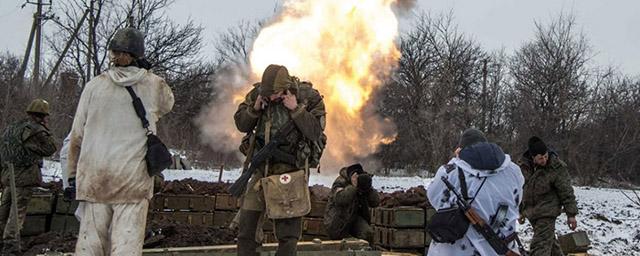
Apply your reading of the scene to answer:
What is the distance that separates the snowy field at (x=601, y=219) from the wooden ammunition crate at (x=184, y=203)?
6437 millimetres

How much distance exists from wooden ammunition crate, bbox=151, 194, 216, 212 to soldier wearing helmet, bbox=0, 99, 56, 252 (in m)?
2.92

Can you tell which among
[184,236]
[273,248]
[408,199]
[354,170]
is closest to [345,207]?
[354,170]

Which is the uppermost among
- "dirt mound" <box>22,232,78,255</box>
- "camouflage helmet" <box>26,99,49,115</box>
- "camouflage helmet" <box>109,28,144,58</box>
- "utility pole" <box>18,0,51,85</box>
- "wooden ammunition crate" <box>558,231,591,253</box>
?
"utility pole" <box>18,0,51,85</box>

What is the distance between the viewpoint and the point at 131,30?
4.60 m

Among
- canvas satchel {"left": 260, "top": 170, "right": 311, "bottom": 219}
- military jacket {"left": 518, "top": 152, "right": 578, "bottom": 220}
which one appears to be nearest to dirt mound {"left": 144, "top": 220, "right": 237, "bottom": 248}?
canvas satchel {"left": 260, "top": 170, "right": 311, "bottom": 219}

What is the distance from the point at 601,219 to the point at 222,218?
390 inches

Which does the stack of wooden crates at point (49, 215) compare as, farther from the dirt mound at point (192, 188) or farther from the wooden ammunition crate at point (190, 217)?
the dirt mound at point (192, 188)

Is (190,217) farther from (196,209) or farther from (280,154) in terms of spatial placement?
(280,154)

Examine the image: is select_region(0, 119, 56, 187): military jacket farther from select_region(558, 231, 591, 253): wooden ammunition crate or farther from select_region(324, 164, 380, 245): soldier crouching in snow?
select_region(558, 231, 591, 253): wooden ammunition crate

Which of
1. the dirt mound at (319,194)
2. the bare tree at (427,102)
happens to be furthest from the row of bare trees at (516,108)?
the dirt mound at (319,194)

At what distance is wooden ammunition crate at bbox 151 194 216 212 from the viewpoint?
39.6 ft

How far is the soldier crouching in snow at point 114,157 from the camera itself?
431 cm

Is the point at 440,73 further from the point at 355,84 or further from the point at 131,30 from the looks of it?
the point at 131,30

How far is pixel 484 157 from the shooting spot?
477 centimetres
